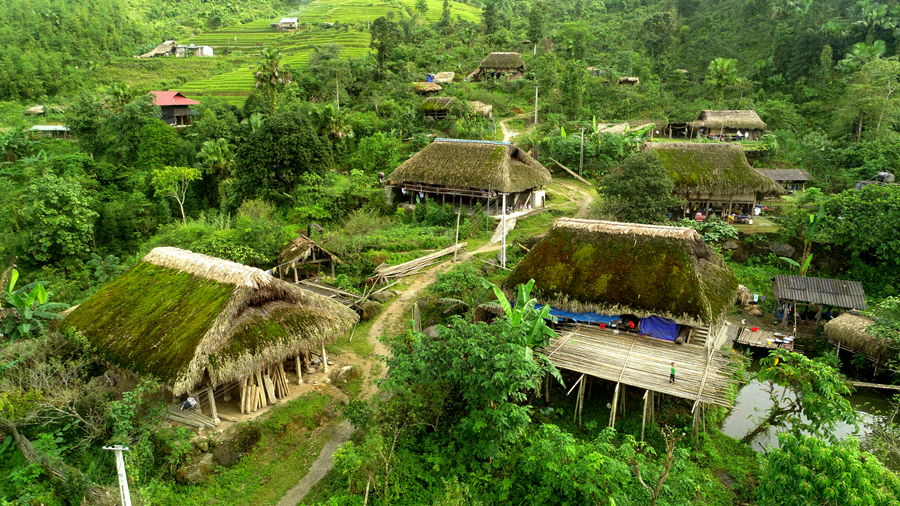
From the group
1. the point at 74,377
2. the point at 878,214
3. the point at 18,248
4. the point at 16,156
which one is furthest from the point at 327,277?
the point at 16,156

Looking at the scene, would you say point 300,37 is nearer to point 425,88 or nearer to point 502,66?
point 425,88

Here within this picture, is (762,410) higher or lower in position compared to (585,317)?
lower

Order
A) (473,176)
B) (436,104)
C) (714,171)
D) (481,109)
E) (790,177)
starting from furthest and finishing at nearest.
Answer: (481,109)
(436,104)
(790,177)
(473,176)
(714,171)

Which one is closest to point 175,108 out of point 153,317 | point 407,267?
point 407,267

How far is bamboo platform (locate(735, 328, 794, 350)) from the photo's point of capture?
50.7ft

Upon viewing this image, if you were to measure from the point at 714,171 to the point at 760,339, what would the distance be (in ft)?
35.3

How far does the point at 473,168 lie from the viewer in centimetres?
2444

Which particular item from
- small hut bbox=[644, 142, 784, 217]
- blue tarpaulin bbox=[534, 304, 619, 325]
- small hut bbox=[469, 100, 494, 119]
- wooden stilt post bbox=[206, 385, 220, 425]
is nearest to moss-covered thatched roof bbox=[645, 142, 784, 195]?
small hut bbox=[644, 142, 784, 217]

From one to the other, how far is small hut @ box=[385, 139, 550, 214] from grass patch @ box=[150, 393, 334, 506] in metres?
14.6

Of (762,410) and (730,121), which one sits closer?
(762,410)

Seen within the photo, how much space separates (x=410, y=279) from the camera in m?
18.5

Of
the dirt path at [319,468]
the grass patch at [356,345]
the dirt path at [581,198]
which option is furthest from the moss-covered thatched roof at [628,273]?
the dirt path at [581,198]

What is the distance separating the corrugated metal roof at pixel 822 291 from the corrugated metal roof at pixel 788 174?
41.1ft

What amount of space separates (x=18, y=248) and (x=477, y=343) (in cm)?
2346
